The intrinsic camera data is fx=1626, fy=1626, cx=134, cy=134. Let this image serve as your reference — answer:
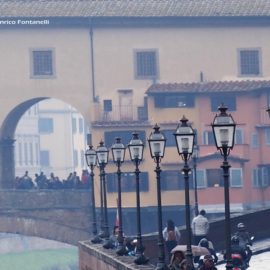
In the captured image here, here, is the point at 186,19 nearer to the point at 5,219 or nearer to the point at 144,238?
the point at 5,219

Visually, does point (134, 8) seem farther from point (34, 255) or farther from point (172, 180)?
point (34, 255)

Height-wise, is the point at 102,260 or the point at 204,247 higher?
the point at 204,247

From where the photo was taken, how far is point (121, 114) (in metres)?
64.9

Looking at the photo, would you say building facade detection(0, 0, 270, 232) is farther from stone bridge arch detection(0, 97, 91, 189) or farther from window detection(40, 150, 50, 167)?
window detection(40, 150, 50, 167)

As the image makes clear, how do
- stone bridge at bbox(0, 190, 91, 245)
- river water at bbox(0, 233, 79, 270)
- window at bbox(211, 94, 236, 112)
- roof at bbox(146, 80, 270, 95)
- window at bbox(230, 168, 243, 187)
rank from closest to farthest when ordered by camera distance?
1. stone bridge at bbox(0, 190, 91, 245)
2. window at bbox(230, 168, 243, 187)
3. roof at bbox(146, 80, 270, 95)
4. window at bbox(211, 94, 236, 112)
5. river water at bbox(0, 233, 79, 270)

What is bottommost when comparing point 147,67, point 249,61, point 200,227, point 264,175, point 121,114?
point 200,227

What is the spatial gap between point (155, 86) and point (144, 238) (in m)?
25.8

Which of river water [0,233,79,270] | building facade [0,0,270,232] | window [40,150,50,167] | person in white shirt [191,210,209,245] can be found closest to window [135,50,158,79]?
building facade [0,0,270,232]

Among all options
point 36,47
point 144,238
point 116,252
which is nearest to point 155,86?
point 36,47

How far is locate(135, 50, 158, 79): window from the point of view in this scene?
215 feet

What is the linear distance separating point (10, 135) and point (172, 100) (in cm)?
703

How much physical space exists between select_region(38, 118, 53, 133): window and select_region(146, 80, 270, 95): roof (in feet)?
195

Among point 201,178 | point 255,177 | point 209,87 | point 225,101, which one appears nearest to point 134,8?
point 209,87

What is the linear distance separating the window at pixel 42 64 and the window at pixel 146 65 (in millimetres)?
3459
